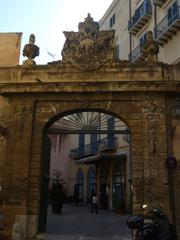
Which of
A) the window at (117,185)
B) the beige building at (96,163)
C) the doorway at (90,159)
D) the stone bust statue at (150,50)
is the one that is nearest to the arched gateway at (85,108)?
the stone bust statue at (150,50)

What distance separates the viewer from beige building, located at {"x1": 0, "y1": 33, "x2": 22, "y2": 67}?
45.7ft

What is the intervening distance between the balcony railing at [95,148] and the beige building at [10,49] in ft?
44.3

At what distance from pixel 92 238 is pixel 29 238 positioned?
2046mm

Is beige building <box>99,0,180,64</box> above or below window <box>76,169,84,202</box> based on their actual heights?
above

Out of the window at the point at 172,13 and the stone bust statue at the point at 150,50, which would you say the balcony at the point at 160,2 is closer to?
the window at the point at 172,13

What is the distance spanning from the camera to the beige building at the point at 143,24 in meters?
20.2

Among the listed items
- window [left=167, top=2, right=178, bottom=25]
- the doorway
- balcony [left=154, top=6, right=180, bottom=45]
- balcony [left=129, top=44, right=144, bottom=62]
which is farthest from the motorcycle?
balcony [left=129, top=44, right=144, bottom=62]

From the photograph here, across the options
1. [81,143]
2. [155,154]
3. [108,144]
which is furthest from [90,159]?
[155,154]

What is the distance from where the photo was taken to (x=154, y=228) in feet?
26.5

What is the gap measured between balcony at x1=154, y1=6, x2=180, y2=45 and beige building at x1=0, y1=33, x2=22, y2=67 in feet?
30.8

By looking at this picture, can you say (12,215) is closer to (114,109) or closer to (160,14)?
(114,109)

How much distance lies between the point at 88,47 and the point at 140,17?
40.8 feet

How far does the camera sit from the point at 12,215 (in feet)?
37.9

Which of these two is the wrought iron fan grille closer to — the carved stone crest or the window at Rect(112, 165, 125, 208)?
the carved stone crest
